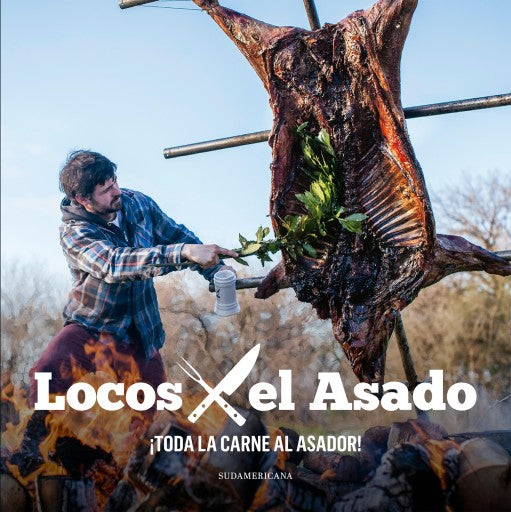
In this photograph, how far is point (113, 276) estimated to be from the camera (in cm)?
421

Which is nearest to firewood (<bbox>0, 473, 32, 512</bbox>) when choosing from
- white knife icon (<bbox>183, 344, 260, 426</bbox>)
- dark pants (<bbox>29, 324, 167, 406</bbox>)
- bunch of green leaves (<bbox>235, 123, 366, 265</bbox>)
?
A: dark pants (<bbox>29, 324, 167, 406</bbox>)

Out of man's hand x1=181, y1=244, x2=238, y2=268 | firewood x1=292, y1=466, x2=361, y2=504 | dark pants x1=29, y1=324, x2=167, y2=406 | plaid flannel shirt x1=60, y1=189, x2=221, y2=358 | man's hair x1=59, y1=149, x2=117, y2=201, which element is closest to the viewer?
firewood x1=292, y1=466, x2=361, y2=504

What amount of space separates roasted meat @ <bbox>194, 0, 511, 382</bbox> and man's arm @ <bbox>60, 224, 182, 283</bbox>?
0.79m

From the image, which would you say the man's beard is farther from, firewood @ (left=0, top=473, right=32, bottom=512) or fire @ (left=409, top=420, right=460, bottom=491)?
fire @ (left=409, top=420, right=460, bottom=491)

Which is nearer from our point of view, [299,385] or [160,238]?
[160,238]

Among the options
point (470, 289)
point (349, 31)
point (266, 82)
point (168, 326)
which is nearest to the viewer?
point (349, 31)

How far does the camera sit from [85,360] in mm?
4430

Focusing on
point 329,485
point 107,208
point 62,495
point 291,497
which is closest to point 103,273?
point 107,208

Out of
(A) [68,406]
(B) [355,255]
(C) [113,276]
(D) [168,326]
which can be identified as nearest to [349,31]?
(B) [355,255]

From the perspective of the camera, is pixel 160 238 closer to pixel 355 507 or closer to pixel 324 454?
pixel 324 454

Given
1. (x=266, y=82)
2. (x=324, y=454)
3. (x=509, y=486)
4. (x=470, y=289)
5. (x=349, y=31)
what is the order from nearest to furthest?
(x=509, y=486)
(x=349, y=31)
(x=266, y=82)
(x=324, y=454)
(x=470, y=289)

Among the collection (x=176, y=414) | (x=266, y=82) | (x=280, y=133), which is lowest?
(x=176, y=414)

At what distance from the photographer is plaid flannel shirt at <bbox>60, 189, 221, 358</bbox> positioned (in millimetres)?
4156

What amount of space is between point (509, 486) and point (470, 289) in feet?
41.9
